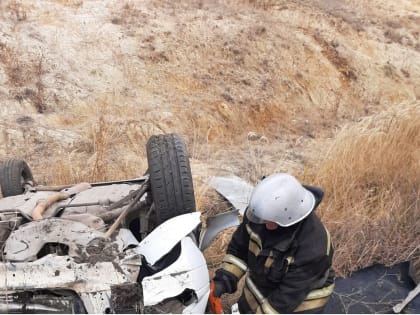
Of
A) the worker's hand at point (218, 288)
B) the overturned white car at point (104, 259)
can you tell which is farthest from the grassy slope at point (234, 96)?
the worker's hand at point (218, 288)

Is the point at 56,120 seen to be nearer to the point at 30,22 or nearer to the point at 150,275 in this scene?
the point at 30,22

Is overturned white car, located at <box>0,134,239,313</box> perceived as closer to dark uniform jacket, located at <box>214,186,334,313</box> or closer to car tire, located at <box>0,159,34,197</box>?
dark uniform jacket, located at <box>214,186,334,313</box>

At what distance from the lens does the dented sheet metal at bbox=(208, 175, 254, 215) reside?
3.70 metres

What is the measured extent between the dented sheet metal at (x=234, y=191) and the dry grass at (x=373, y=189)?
2.68ft

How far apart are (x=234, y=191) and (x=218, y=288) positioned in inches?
53.6

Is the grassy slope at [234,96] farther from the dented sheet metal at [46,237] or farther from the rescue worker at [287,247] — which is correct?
the dented sheet metal at [46,237]

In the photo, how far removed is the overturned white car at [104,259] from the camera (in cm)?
241

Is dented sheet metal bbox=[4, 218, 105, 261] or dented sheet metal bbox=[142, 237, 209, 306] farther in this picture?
dented sheet metal bbox=[4, 218, 105, 261]

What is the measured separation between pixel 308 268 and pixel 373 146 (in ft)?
9.38

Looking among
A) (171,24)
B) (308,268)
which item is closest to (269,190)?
(308,268)

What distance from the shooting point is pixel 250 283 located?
282cm

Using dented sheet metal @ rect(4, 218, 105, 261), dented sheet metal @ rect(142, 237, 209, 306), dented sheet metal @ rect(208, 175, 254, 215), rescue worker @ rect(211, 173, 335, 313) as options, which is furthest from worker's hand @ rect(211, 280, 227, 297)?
dented sheet metal @ rect(208, 175, 254, 215)

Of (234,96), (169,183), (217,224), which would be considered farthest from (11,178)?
(234,96)

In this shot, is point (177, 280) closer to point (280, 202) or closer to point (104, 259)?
point (104, 259)
